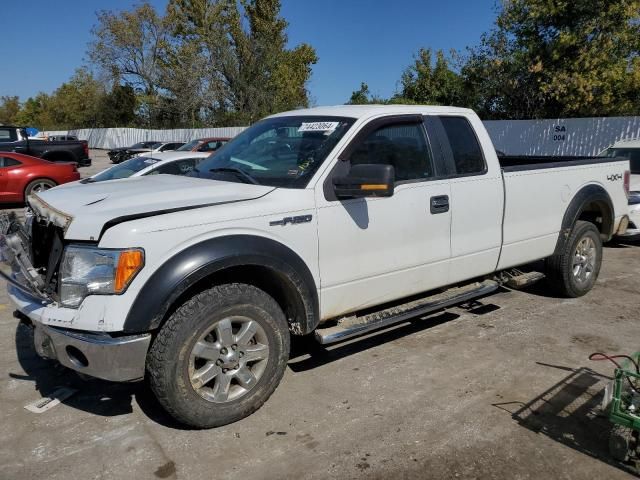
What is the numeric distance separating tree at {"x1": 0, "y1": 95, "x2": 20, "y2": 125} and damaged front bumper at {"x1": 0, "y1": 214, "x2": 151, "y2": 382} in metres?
97.8

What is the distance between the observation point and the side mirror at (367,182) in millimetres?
3463

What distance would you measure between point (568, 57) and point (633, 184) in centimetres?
1442

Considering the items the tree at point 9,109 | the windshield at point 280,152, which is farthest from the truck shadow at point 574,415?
the tree at point 9,109

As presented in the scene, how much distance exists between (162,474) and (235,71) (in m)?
38.5

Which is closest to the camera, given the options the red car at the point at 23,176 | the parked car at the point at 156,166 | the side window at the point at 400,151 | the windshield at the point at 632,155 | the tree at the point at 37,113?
the side window at the point at 400,151

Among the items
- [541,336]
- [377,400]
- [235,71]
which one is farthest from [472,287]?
[235,71]

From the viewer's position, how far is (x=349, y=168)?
3.77m

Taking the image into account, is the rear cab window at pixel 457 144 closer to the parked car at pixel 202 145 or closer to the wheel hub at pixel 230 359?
the wheel hub at pixel 230 359

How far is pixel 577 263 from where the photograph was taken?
19.0 ft

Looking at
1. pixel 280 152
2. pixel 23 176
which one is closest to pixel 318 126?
pixel 280 152

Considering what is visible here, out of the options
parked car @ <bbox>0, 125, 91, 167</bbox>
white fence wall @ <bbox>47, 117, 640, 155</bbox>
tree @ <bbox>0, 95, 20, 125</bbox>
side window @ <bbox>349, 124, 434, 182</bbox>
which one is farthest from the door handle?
tree @ <bbox>0, 95, 20, 125</bbox>

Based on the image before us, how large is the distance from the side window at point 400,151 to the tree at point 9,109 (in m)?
97.9

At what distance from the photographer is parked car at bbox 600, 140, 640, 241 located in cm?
810

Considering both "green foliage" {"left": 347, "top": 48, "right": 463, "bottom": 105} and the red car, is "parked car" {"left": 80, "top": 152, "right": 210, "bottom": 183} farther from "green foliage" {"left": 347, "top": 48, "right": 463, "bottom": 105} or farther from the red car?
"green foliage" {"left": 347, "top": 48, "right": 463, "bottom": 105}
